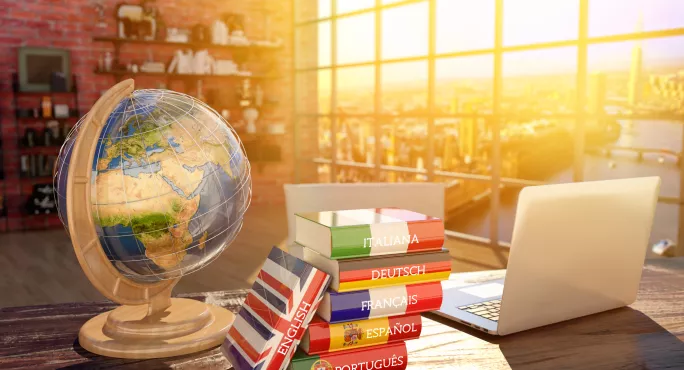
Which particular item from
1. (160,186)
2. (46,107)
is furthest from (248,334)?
(46,107)

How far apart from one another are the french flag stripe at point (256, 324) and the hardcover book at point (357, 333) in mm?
54

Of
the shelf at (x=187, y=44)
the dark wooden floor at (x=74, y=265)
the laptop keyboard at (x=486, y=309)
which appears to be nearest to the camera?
the laptop keyboard at (x=486, y=309)

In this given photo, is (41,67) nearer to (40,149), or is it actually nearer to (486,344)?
(40,149)

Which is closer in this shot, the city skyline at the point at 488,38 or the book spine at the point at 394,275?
the book spine at the point at 394,275

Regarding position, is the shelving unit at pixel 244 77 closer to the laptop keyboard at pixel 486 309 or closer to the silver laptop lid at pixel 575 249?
the laptop keyboard at pixel 486 309

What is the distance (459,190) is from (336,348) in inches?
182

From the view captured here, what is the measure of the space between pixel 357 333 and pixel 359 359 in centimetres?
4

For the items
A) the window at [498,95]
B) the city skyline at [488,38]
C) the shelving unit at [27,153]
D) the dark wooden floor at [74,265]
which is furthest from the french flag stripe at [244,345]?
the shelving unit at [27,153]

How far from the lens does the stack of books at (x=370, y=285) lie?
89 cm

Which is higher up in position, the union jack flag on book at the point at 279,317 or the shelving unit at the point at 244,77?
the shelving unit at the point at 244,77

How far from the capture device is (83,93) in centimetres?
617

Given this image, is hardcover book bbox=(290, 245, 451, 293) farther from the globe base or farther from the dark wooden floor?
the dark wooden floor

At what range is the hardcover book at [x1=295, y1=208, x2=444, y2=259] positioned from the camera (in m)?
0.90

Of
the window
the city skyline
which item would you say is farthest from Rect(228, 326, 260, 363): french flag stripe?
the city skyline
